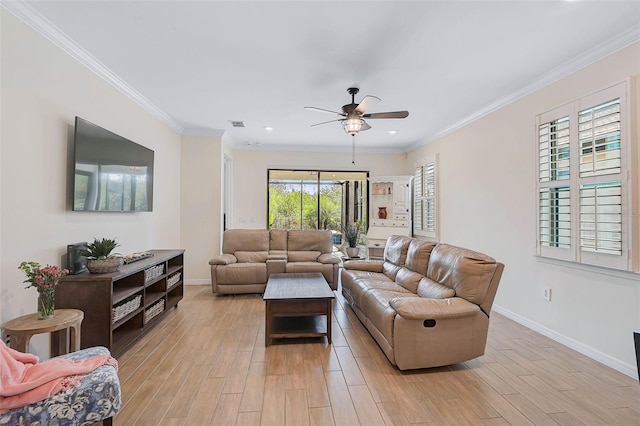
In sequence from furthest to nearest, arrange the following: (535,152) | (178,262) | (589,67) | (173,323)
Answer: (178,262), (173,323), (535,152), (589,67)

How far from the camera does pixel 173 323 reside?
11.6ft

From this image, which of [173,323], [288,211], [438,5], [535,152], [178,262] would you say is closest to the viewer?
[438,5]

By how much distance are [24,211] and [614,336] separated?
189 inches

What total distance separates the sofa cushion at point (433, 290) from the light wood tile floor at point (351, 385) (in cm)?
61

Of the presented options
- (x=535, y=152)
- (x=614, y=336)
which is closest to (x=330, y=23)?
(x=535, y=152)

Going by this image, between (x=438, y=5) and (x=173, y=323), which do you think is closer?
(x=438, y=5)

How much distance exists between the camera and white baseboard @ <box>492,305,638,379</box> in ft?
7.93

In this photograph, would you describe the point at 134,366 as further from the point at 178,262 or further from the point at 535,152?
the point at 535,152

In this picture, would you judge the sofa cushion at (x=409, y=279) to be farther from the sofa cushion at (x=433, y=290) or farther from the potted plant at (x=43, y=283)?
the potted plant at (x=43, y=283)

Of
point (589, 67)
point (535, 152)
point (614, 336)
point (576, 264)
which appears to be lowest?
point (614, 336)

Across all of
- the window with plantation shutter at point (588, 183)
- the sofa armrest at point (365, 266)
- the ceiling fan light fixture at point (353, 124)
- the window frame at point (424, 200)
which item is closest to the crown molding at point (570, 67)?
the window with plantation shutter at point (588, 183)

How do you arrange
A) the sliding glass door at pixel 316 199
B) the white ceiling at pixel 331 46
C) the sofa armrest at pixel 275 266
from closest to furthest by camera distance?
the white ceiling at pixel 331 46 → the sofa armrest at pixel 275 266 → the sliding glass door at pixel 316 199

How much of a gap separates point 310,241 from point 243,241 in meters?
1.20

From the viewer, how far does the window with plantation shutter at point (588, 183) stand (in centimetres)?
244
